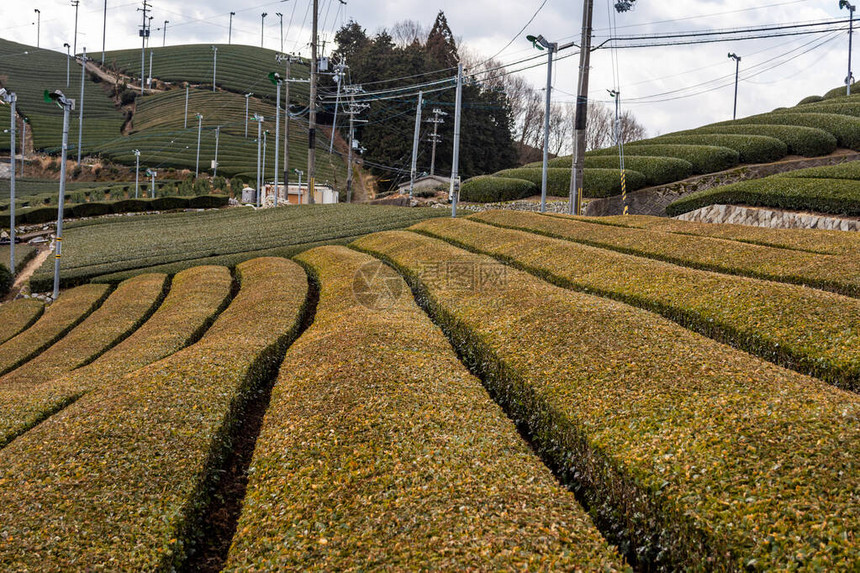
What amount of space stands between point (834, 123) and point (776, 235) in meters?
22.9

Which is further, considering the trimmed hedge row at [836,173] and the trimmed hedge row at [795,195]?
the trimmed hedge row at [836,173]

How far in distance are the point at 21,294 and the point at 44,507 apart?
893 inches

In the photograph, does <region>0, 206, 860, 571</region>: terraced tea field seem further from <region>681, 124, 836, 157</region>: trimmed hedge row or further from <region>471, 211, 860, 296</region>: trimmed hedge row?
<region>681, 124, 836, 157</region>: trimmed hedge row

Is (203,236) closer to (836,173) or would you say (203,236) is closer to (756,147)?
(836,173)

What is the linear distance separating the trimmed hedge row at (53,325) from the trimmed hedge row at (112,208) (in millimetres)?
18277

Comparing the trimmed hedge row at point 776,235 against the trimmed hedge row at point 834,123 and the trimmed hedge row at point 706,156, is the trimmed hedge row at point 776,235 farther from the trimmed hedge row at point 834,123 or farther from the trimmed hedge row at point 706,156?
the trimmed hedge row at point 834,123

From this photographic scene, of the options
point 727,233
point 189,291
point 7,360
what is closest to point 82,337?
point 7,360

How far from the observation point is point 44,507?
5656 millimetres

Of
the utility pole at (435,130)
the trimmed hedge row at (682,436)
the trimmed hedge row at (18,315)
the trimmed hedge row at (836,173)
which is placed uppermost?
the utility pole at (435,130)

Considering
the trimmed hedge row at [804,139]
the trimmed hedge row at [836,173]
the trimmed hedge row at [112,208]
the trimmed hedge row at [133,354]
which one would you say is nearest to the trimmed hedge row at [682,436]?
the trimmed hedge row at [133,354]

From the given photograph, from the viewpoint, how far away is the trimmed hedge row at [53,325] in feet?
51.0

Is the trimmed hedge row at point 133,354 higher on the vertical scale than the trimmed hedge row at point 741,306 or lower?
lower

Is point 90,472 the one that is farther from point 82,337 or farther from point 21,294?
point 21,294

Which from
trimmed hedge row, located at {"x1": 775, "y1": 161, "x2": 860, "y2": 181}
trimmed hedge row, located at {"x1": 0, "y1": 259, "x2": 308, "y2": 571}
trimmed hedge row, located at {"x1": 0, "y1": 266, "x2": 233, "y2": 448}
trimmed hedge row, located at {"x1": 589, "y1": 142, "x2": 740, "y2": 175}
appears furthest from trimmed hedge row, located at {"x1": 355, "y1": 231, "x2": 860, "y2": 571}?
trimmed hedge row, located at {"x1": 589, "y1": 142, "x2": 740, "y2": 175}
